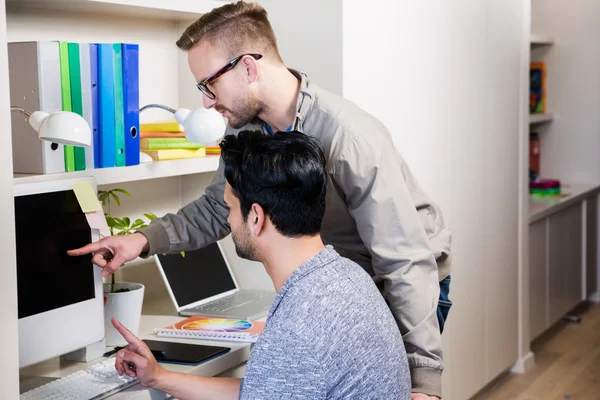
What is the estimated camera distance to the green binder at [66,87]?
1.98 metres

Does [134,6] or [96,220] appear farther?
[134,6]

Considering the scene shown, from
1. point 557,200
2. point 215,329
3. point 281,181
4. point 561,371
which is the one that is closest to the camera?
point 281,181

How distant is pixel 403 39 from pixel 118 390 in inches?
65.9

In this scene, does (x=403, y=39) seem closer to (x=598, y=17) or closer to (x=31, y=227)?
(x=31, y=227)

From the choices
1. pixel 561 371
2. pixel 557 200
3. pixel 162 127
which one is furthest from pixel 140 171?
pixel 557 200

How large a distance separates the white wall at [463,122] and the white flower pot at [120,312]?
91 centimetres

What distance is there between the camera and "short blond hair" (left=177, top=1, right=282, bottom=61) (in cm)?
199

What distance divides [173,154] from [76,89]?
443 millimetres

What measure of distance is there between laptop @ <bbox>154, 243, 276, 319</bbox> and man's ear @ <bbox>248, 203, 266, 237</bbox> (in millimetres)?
845

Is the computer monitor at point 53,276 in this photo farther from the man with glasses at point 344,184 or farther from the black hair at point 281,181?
the black hair at point 281,181

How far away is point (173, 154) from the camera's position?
2.42m

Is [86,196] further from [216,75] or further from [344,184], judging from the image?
[344,184]

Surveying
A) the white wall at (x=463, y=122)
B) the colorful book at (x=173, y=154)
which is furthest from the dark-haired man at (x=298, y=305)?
the white wall at (x=463, y=122)

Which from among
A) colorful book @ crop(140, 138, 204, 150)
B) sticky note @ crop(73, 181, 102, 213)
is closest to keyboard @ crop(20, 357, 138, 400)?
sticky note @ crop(73, 181, 102, 213)
